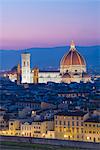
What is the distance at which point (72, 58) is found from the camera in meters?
41.0

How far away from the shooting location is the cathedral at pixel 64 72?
37531 mm

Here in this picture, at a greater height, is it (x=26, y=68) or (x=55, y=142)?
(x=26, y=68)

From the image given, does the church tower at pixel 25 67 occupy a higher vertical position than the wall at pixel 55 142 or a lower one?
higher

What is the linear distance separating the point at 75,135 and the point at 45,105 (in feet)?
19.5

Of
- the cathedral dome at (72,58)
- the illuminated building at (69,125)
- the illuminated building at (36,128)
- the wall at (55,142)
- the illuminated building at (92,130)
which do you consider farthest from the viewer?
the cathedral dome at (72,58)

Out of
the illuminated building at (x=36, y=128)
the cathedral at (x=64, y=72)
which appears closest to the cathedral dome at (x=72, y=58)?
the cathedral at (x=64, y=72)

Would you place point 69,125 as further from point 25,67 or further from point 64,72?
point 64,72

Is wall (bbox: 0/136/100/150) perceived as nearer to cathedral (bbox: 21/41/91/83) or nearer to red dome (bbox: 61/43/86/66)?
cathedral (bbox: 21/41/91/83)

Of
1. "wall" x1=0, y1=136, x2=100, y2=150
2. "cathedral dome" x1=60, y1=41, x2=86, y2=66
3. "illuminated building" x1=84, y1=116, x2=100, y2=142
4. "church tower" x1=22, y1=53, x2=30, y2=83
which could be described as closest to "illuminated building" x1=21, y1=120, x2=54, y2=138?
"illuminated building" x1=84, y1=116, x2=100, y2=142

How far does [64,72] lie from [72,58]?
55.7 inches

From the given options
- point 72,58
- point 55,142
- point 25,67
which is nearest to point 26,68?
point 25,67

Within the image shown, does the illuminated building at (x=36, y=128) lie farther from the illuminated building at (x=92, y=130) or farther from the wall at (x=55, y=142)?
the wall at (x=55, y=142)

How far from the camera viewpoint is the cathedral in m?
37.5

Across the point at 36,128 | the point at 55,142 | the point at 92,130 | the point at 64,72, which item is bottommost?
the point at 55,142
